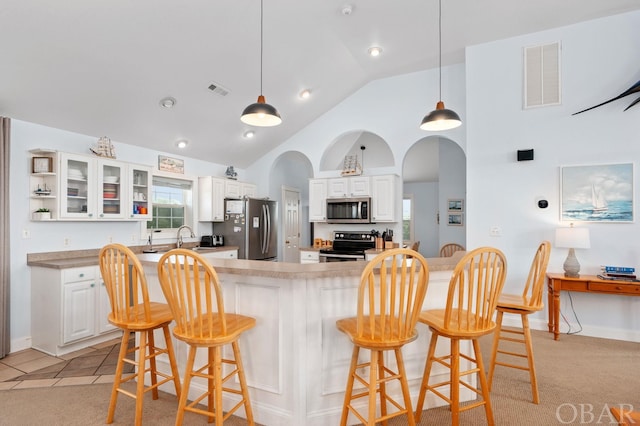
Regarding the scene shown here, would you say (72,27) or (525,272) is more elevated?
(72,27)

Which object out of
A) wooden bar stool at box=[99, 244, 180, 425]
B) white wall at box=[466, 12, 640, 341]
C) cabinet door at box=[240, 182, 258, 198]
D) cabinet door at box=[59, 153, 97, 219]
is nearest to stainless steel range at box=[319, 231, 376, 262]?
white wall at box=[466, 12, 640, 341]

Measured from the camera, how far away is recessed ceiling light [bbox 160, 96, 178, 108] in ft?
14.0

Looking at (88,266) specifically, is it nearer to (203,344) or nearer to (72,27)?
(72,27)

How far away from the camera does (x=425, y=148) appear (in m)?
8.65

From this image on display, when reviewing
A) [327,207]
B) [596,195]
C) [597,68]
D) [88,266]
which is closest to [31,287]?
[88,266]

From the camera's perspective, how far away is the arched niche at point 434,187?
24.6 feet

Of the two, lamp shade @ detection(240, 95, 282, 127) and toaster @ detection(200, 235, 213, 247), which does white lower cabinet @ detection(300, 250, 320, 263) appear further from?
lamp shade @ detection(240, 95, 282, 127)

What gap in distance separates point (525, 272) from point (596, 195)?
1206 mm

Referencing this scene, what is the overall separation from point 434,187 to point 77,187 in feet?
28.9

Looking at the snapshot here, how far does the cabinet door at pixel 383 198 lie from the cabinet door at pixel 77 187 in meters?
Answer: 3.94

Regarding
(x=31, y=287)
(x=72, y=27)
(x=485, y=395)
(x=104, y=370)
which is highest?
(x=72, y=27)

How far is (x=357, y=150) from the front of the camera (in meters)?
8.05

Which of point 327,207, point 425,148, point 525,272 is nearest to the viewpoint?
point 525,272

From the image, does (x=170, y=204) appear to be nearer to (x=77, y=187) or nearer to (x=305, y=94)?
(x=77, y=187)
